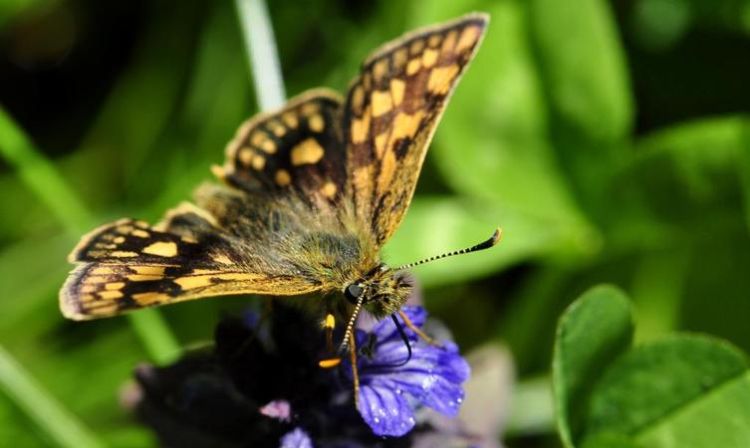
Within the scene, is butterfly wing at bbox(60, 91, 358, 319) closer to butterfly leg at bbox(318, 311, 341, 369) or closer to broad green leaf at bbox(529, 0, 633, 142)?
butterfly leg at bbox(318, 311, 341, 369)

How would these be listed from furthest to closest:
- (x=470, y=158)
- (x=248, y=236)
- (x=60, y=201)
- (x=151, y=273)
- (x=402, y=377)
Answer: (x=470, y=158) < (x=60, y=201) < (x=248, y=236) < (x=402, y=377) < (x=151, y=273)

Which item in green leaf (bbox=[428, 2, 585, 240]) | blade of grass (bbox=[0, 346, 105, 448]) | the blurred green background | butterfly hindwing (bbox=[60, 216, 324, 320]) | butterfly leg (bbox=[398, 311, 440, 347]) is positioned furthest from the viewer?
green leaf (bbox=[428, 2, 585, 240])

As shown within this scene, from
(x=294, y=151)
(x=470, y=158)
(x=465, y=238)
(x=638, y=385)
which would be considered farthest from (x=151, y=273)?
(x=470, y=158)

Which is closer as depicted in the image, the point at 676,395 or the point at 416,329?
the point at 416,329

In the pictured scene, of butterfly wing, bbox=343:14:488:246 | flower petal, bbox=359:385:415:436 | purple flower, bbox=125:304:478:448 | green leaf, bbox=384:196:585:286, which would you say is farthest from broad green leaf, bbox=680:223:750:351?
flower petal, bbox=359:385:415:436

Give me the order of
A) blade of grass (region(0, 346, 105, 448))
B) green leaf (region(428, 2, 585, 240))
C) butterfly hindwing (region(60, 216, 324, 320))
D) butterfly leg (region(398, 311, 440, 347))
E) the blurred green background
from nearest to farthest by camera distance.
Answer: butterfly hindwing (region(60, 216, 324, 320))
butterfly leg (region(398, 311, 440, 347))
blade of grass (region(0, 346, 105, 448))
the blurred green background
green leaf (region(428, 2, 585, 240))

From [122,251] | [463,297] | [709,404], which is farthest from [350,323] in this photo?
[463,297]

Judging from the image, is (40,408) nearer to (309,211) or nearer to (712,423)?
(309,211)

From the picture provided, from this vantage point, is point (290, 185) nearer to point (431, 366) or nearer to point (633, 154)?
point (431, 366)

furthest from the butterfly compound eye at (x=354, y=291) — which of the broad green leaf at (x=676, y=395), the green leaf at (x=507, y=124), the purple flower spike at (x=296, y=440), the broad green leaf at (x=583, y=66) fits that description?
the broad green leaf at (x=583, y=66)
